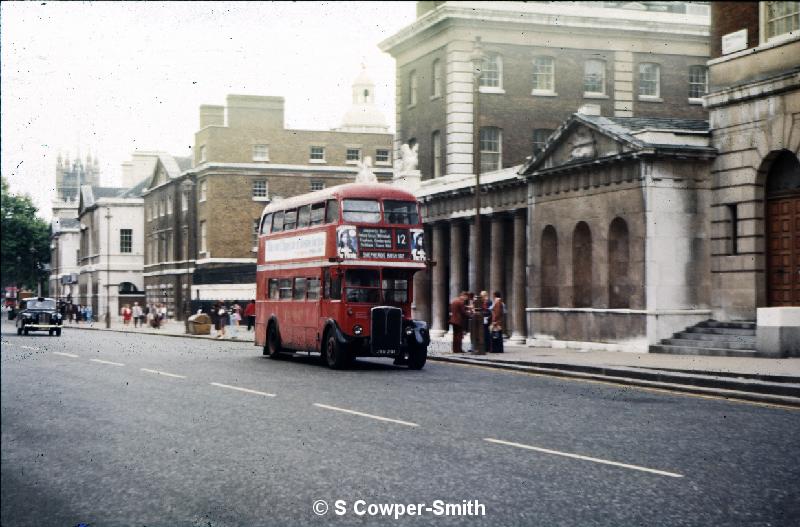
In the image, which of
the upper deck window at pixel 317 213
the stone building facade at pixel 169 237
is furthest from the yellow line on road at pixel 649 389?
the stone building facade at pixel 169 237

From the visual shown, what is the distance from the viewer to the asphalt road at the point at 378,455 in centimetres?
689

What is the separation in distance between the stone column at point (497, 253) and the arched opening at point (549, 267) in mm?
4233

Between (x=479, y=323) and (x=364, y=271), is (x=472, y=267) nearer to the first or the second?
(x=479, y=323)

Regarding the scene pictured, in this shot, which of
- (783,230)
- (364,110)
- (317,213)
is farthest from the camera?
(364,110)

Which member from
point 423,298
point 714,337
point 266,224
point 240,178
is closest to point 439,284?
→ point 423,298

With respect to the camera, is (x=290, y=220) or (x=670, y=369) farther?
(x=290, y=220)

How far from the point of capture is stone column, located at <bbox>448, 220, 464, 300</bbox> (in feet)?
132

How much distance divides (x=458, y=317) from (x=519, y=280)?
6.93m

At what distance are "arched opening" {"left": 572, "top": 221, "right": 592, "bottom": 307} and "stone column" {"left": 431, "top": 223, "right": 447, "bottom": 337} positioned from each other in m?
11.1

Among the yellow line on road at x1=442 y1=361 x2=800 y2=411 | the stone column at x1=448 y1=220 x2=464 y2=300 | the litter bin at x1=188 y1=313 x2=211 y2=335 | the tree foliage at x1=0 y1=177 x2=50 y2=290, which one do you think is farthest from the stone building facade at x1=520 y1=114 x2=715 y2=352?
the tree foliage at x1=0 y1=177 x2=50 y2=290

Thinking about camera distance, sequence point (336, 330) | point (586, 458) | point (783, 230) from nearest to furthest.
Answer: point (586, 458), point (336, 330), point (783, 230)

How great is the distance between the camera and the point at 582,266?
102 feet

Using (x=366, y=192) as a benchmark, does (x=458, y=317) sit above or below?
below

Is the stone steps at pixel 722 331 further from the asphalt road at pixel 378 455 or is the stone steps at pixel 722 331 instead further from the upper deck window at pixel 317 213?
the upper deck window at pixel 317 213
